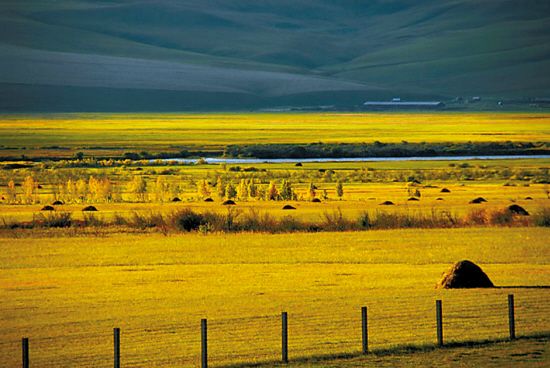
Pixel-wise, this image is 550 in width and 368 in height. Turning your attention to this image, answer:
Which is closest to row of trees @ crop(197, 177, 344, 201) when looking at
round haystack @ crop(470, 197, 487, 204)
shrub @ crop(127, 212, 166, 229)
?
round haystack @ crop(470, 197, 487, 204)

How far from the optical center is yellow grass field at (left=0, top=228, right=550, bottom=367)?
18.8 meters

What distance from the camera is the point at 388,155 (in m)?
96.1

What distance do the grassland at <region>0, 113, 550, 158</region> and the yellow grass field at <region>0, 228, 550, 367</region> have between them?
60.3 meters

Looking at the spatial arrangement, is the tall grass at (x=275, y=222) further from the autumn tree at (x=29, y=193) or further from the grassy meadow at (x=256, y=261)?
the autumn tree at (x=29, y=193)

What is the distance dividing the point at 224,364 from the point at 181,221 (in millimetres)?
24288

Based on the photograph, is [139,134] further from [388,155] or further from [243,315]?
[243,315]

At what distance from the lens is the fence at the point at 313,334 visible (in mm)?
17484

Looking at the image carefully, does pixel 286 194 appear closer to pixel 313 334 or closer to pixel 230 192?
pixel 230 192

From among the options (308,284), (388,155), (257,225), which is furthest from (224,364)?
(388,155)

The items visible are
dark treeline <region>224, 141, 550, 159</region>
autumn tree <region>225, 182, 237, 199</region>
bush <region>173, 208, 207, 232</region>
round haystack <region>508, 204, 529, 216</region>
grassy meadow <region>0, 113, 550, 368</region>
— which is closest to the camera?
grassy meadow <region>0, 113, 550, 368</region>

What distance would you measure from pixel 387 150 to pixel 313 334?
3129 inches

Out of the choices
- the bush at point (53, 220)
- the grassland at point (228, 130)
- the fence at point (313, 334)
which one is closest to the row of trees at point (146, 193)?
the bush at point (53, 220)

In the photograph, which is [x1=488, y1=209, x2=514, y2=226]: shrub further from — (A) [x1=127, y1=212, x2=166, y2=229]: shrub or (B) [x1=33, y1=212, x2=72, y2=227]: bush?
(B) [x1=33, y1=212, x2=72, y2=227]: bush

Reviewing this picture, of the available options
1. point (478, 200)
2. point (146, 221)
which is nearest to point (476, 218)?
point (478, 200)
